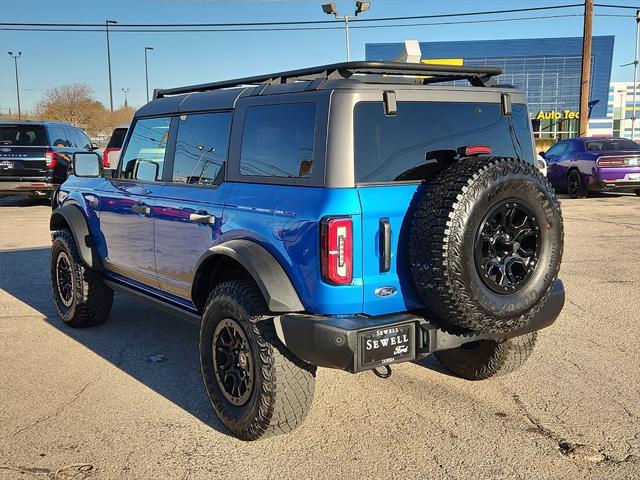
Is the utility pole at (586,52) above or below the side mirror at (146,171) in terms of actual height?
above

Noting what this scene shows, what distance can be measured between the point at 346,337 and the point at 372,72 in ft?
5.34

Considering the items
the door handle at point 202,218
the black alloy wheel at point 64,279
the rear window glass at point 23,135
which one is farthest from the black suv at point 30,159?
the door handle at point 202,218

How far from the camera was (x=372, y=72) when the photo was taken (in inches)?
152

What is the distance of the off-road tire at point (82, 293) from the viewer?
18.4 feet

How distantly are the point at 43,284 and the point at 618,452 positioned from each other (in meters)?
6.35

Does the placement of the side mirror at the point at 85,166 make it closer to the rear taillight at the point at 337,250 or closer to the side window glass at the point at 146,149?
the side window glass at the point at 146,149

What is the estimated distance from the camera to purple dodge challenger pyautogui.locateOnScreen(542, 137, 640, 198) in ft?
48.9

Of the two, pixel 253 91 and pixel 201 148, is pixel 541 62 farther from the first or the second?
pixel 253 91

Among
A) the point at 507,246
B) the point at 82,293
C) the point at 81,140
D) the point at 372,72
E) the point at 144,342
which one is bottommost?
the point at 144,342

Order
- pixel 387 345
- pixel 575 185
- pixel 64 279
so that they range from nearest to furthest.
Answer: pixel 387 345
pixel 64 279
pixel 575 185

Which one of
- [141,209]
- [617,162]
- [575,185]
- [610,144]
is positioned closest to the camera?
[141,209]

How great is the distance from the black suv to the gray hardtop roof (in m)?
10.2

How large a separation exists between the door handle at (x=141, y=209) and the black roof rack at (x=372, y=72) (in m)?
0.92

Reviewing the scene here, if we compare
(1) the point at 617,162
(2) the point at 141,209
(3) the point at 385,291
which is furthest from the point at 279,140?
(1) the point at 617,162
